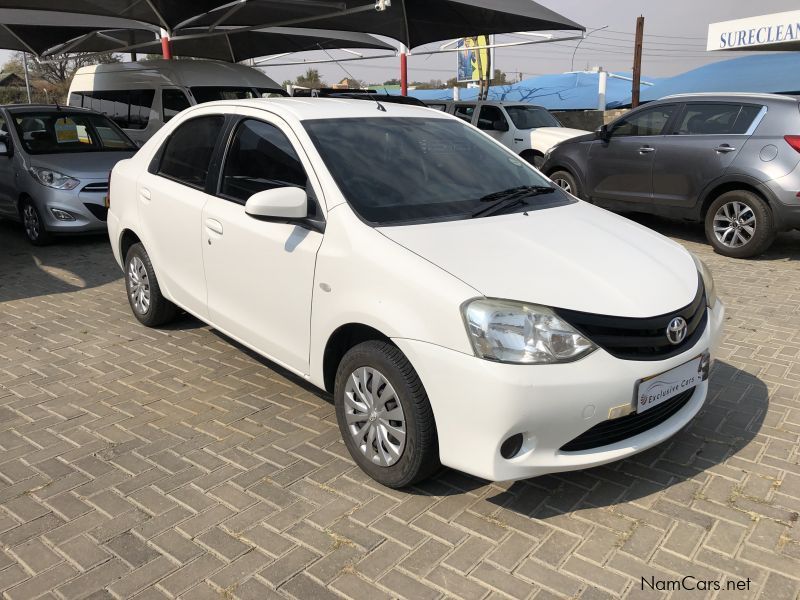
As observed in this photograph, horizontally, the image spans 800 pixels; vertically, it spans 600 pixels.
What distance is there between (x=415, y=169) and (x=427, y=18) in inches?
496

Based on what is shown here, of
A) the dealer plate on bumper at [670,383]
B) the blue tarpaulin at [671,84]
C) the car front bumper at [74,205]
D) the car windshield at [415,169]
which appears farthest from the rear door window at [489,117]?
the dealer plate on bumper at [670,383]

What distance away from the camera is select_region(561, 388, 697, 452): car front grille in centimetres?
280

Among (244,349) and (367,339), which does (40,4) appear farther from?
(367,339)

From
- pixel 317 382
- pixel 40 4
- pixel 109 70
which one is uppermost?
pixel 40 4

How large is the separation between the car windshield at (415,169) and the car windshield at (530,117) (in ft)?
30.7

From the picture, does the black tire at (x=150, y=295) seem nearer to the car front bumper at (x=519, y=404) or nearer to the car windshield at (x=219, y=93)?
the car front bumper at (x=519, y=404)

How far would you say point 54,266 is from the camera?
7445 millimetres

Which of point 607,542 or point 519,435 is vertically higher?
point 519,435

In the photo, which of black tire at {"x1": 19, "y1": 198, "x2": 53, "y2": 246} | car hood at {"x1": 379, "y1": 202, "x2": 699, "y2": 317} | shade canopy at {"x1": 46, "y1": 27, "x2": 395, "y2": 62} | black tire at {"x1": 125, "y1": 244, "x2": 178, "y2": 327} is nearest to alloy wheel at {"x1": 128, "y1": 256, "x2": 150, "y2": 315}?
black tire at {"x1": 125, "y1": 244, "x2": 178, "y2": 327}

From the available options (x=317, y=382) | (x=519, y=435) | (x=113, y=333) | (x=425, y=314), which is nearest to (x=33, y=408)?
(x=113, y=333)

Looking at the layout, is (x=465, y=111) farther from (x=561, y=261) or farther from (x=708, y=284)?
(x=561, y=261)

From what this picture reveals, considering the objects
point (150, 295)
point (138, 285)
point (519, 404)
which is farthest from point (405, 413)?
point (138, 285)

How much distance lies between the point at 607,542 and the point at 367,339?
136 cm

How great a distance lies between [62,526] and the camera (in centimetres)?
290
